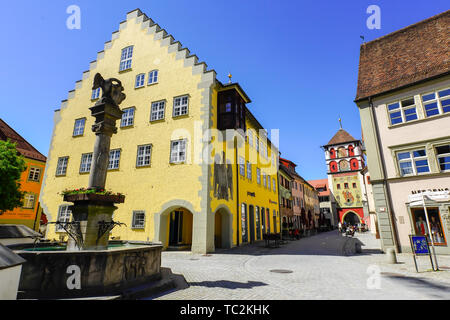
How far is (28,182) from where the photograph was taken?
89.0ft

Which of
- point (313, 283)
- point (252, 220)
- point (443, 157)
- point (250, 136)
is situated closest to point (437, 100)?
point (443, 157)

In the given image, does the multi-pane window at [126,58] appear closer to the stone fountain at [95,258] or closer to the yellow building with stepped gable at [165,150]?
the yellow building with stepped gable at [165,150]

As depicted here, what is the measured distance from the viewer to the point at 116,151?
1880cm

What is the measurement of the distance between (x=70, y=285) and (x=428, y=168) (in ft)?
56.0

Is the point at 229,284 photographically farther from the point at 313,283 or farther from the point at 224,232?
the point at 224,232

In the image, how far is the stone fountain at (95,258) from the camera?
197 inches

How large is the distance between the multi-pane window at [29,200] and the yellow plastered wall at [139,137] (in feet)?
26.7

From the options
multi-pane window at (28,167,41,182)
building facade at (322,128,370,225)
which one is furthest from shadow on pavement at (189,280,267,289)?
building facade at (322,128,370,225)

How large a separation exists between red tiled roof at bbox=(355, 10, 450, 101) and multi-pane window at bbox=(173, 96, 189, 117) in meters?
11.9

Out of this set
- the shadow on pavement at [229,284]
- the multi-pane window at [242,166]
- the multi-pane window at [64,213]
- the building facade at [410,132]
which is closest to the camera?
the shadow on pavement at [229,284]

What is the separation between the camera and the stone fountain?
4992mm

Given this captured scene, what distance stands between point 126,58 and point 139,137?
25.5 feet

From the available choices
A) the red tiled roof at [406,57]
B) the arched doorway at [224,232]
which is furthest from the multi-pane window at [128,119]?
the red tiled roof at [406,57]

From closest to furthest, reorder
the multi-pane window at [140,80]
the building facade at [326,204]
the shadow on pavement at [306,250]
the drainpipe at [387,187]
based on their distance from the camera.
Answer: the drainpipe at [387,187] → the shadow on pavement at [306,250] → the multi-pane window at [140,80] → the building facade at [326,204]
